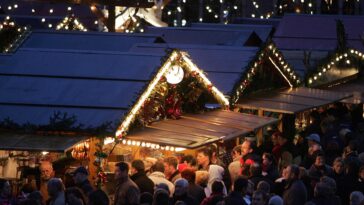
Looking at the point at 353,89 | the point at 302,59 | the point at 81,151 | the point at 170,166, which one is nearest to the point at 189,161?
the point at 170,166

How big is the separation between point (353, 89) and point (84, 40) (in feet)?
26.8

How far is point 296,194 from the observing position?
1511cm

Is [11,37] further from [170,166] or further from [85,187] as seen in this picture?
[85,187]

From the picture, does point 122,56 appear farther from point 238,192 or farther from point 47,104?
point 238,192

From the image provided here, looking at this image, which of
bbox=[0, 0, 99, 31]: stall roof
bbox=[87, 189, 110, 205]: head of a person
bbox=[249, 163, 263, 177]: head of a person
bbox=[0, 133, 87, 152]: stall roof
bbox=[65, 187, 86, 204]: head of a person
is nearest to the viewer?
bbox=[65, 187, 86, 204]: head of a person

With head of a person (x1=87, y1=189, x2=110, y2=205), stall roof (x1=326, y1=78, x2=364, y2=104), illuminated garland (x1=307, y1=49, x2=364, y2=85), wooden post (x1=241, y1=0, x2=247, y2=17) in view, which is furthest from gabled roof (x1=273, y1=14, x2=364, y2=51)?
head of a person (x1=87, y1=189, x2=110, y2=205)

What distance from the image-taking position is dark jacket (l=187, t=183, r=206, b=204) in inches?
603

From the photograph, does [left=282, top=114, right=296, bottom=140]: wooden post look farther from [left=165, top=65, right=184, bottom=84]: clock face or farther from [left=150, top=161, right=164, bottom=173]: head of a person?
[left=150, top=161, right=164, bottom=173]: head of a person

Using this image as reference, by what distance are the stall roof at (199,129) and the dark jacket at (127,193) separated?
1622mm

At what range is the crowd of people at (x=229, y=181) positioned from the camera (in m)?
13.7

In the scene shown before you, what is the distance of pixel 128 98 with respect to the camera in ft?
55.6

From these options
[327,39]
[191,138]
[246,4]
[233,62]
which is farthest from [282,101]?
[246,4]

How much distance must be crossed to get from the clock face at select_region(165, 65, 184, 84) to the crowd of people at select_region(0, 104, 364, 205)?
111 centimetres

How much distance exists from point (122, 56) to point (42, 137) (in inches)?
120
